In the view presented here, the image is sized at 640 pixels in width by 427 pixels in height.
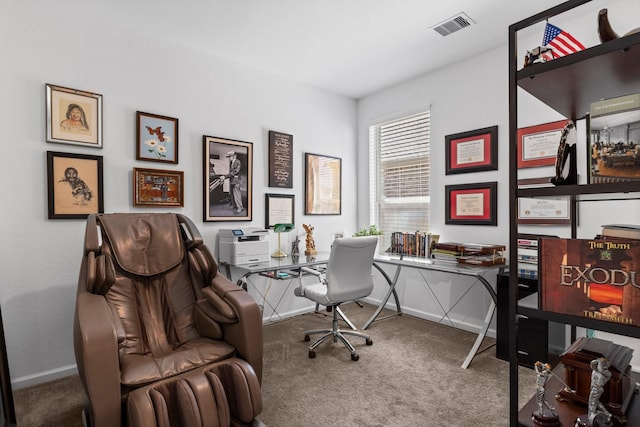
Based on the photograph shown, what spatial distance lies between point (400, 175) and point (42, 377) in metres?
3.80

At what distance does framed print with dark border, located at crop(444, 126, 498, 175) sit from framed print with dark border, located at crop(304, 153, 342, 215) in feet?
4.46

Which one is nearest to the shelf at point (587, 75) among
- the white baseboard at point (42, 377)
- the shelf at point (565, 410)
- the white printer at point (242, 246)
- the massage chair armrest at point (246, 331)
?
the shelf at point (565, 410)

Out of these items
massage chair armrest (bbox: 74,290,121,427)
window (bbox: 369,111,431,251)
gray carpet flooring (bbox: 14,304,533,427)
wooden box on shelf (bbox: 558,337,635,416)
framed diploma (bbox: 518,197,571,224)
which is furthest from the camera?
window (bbox: 369,111,431,251)

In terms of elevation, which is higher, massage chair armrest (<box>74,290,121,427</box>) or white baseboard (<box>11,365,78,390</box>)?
massage chair armrest (<box>74,290,121,427</box>)

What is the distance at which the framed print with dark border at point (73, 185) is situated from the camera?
254cm

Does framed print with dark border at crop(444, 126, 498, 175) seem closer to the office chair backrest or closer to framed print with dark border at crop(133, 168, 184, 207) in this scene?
the office chair backrest

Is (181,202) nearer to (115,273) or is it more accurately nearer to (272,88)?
(115,273)

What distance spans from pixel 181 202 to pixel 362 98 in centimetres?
273

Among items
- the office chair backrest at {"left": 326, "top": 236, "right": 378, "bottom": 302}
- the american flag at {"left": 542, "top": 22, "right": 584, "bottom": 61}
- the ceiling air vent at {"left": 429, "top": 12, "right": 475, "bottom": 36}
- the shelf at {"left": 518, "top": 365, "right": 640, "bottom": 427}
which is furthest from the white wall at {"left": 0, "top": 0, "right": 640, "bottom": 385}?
the shelf at {"left": 518, "top": 365, "right": 640, "bottom": 427}

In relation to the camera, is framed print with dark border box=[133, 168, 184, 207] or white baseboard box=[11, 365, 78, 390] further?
framed print with dark border box=[133, 168, 184, 207]

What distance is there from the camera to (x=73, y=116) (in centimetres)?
261

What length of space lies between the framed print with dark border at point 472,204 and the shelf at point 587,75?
2.10 m

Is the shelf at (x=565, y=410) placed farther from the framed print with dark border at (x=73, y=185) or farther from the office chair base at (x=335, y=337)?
the framed print with dark border at (x=73, y=185)

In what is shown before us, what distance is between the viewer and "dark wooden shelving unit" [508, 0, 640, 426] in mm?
939
